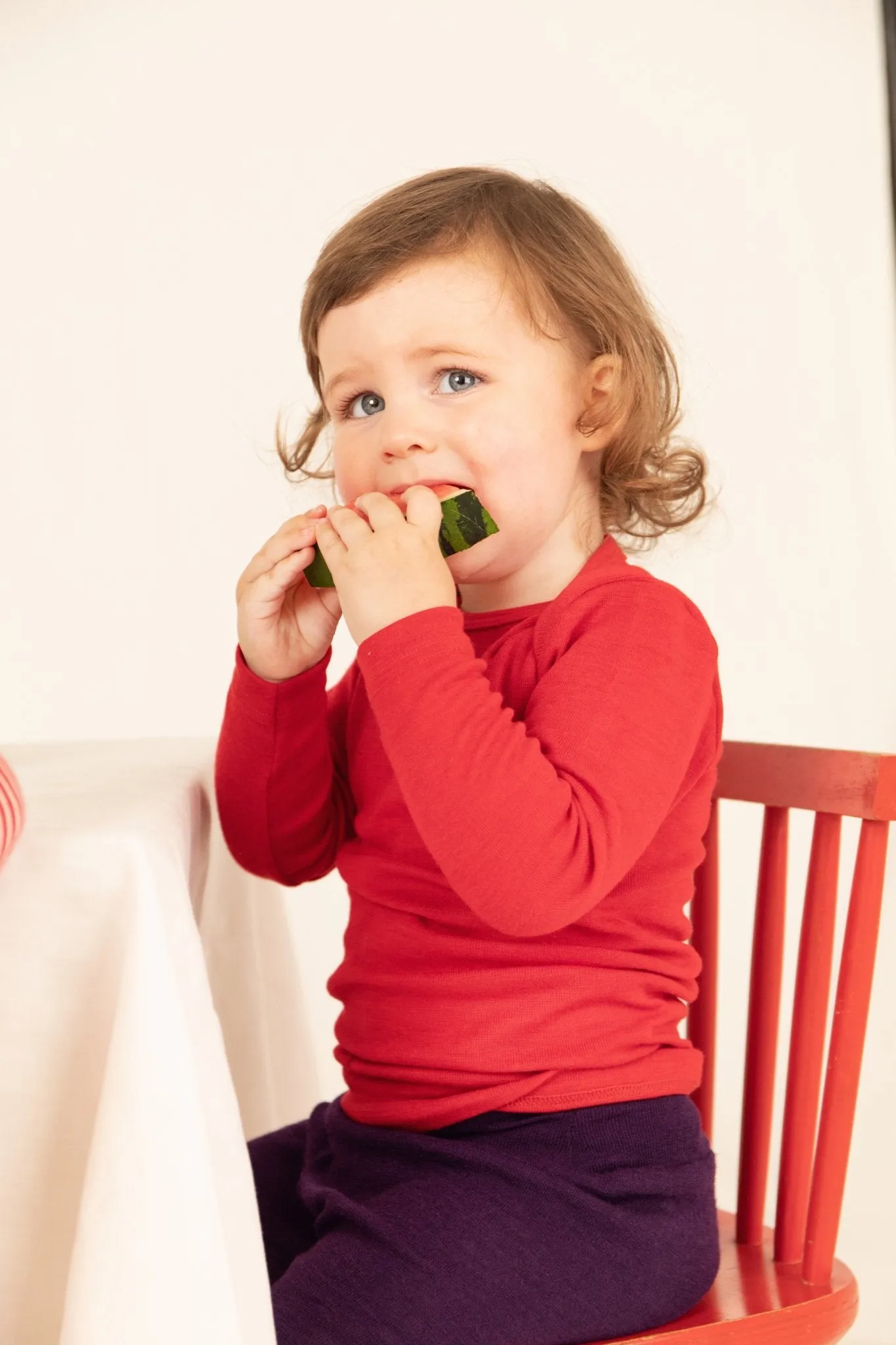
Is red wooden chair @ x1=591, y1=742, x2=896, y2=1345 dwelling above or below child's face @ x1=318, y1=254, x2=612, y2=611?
below

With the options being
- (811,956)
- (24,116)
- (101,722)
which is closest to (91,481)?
(101,722)

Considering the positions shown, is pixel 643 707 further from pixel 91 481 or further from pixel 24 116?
pixel 24 116

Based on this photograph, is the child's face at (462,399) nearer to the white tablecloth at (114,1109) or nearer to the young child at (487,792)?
the young child at (487,792)

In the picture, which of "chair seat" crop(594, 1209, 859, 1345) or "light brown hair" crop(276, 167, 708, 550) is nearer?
"chair seat" crop(594, 1209, 859, 1345)

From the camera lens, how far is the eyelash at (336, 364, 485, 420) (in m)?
0.92

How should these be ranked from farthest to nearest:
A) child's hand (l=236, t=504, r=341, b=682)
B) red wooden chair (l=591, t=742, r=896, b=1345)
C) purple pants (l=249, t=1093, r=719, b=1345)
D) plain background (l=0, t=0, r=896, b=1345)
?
plain background (l=0, t=0, r=896, b=1345), child's hand (l=236, t=504, r=341, b=682), red wooden chair (l=591, t=742, r=896, b=1345), purple pants (l=249, t=1093, r=719, b=1345)

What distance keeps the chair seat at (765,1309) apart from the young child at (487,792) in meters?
0.02

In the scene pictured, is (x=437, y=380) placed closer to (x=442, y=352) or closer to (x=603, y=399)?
(x=442, y=352)

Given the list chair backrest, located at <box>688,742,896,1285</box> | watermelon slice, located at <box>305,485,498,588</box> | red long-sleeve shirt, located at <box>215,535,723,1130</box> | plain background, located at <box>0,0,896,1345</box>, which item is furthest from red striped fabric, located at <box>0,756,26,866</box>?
plain background, located at <box>0,0,896,1345</box>

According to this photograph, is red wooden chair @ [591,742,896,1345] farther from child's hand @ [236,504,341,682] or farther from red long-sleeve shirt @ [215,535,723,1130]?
child's hand @ [236,504,341,682]

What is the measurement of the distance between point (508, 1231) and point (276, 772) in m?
0.37

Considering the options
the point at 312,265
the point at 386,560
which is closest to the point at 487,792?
the point at 386,560

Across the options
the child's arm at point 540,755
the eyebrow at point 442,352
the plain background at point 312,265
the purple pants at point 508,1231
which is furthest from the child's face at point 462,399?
the plain background at point 312,265

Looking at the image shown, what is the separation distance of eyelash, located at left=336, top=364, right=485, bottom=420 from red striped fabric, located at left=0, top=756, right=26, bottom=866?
0.44 metres
